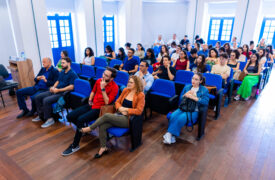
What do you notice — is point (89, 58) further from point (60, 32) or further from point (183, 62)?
point (60, 32)

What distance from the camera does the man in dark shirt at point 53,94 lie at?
3.76m

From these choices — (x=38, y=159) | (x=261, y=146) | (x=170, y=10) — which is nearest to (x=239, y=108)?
(x=261, y=146)

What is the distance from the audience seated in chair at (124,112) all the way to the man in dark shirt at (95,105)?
7.1 inches

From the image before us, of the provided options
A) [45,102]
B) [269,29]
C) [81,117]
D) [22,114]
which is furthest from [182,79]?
[269,29]

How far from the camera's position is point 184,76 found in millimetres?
4375

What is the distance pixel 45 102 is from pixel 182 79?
2.96 m

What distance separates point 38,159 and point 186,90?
266 centimetres

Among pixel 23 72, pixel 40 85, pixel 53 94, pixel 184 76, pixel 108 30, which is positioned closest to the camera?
pixel 53 94

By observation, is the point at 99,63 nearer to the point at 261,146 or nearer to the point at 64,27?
the point at 64,27

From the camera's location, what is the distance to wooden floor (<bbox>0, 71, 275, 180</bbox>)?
266cm

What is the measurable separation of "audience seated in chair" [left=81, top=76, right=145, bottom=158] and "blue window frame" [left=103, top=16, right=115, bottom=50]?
24.2 feet

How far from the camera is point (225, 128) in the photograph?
3791 millimetres

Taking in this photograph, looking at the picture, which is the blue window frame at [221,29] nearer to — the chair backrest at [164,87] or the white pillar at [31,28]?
the chair backrest at [164,87]

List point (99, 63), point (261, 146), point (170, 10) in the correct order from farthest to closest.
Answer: point (170, 10), point (99, 63), point (261, 146)
